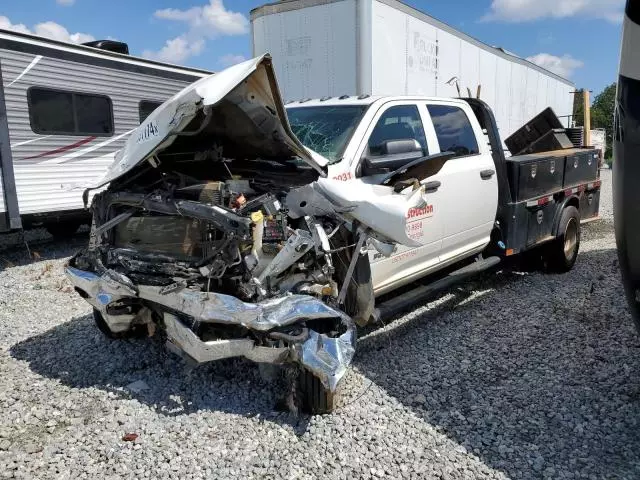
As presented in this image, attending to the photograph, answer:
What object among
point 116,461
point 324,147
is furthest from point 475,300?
point 116,461

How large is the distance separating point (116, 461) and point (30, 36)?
257 inches

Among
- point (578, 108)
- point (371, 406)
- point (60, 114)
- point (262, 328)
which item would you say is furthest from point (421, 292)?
point (578, 108)

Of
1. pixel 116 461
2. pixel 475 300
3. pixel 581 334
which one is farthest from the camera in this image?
pixel 475 300

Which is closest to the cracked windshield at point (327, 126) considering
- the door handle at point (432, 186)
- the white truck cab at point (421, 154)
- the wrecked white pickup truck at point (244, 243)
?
the white truck cab at point (421, 154)

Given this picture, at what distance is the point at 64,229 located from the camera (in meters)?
9.30

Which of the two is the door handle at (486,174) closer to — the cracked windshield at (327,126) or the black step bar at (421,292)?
the black step bar at (421,292)

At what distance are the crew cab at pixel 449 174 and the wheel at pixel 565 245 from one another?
0.04 feet

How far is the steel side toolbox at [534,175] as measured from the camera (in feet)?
18.3

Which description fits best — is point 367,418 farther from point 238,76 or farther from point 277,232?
point 238,76

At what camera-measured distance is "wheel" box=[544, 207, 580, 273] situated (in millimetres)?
6418

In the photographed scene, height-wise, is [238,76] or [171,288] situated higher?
[238,76]

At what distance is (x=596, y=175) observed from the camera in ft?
24.3

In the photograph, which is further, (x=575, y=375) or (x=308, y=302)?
(x=575, y=375)

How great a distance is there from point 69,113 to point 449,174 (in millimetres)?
5860
